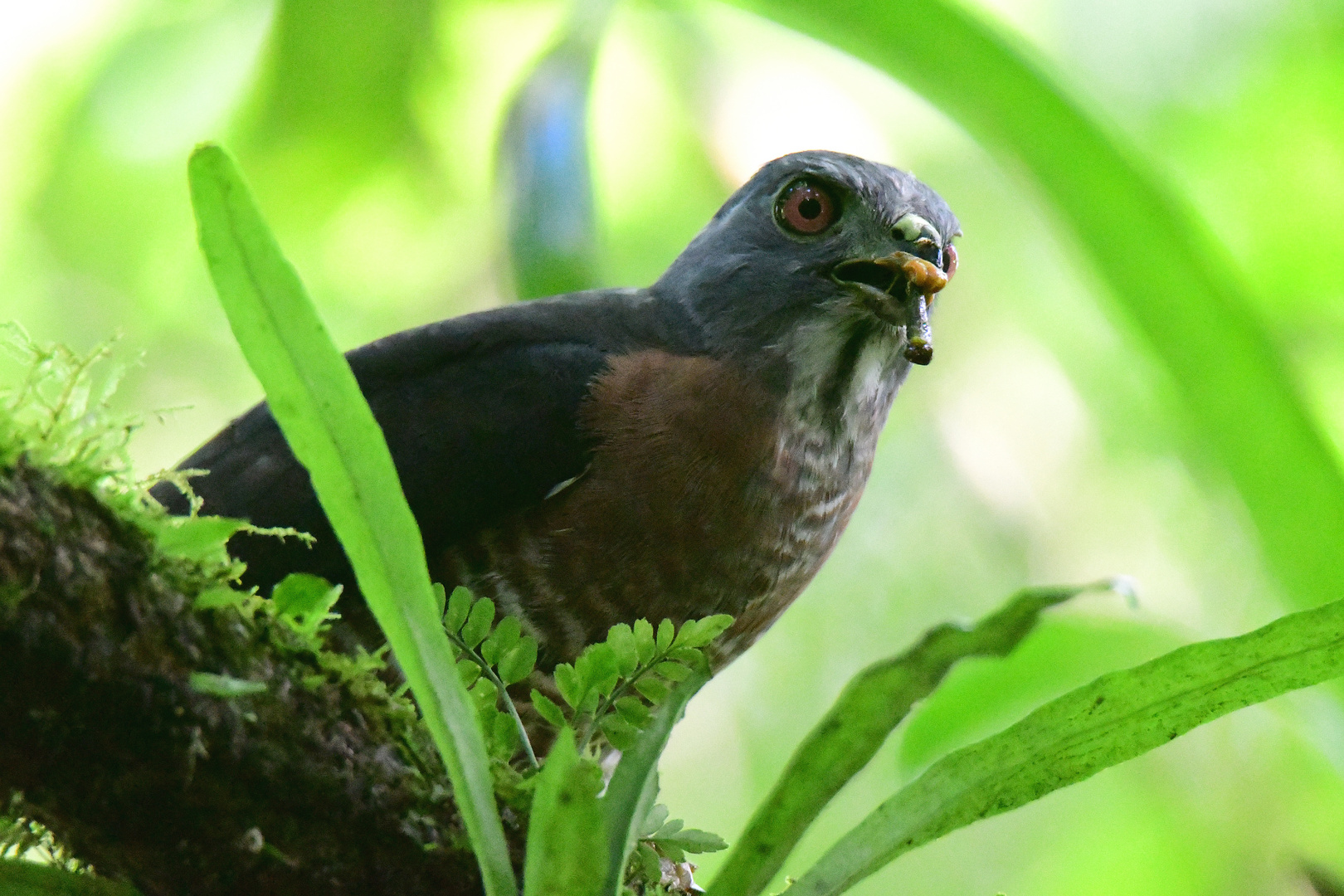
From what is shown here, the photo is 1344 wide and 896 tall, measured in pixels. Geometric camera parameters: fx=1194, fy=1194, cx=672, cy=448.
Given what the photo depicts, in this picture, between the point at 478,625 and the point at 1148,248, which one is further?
the point at 1148,248

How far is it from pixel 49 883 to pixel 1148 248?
7.68ft

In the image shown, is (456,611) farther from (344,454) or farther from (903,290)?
(903,290)

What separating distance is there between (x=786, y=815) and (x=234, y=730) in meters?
0.64

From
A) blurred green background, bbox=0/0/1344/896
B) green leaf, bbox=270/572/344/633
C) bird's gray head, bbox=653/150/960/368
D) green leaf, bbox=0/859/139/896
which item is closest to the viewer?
green leaf, bbox=0/859/139/896

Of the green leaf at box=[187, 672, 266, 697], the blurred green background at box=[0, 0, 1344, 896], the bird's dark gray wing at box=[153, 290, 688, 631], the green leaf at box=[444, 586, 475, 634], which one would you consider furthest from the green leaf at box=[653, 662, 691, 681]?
the blurred green background at box=[0, 0, 1344, 896]

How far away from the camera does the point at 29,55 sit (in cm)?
491

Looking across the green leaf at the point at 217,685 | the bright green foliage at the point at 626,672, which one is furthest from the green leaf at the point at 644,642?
the green leaf at the point at 217,685

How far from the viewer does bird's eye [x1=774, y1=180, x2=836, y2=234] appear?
2615 mm

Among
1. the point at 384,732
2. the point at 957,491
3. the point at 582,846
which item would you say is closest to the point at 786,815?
the point at 582,846

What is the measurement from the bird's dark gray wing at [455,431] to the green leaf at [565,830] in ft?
3.41

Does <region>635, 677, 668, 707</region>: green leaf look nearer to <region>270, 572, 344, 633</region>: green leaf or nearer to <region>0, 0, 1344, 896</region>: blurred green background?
<region>270, 572, 344, 633</region>: green leaf

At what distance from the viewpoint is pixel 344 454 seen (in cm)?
118

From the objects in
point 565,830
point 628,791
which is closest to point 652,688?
point 628,791

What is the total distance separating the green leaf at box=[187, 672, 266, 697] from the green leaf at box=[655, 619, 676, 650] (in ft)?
1.71
